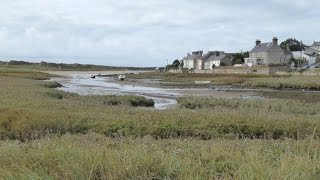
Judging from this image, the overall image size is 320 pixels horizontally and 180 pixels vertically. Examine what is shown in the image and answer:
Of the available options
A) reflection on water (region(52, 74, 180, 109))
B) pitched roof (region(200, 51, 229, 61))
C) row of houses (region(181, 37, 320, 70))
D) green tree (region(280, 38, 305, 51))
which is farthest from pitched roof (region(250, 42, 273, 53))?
reflection on water (region(52, 74, 180, 109))

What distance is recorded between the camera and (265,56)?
136 m

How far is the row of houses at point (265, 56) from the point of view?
13438 centimetres

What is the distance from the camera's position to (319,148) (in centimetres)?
887

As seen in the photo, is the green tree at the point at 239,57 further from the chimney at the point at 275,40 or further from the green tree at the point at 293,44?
the green tree at the point at 293,44

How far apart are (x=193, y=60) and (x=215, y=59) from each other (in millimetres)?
23900

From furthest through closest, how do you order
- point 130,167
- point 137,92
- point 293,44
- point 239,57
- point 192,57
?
point 192,57, point 293,44, point 239,57, point 137,92, point 130,167

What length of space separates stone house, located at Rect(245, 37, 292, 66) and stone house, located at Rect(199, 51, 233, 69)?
13505mm

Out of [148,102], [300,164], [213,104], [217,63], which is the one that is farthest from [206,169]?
[217,63]

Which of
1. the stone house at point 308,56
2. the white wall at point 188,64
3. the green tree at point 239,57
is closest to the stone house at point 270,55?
the stone house at point 308,56

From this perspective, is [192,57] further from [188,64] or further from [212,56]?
[212,56]

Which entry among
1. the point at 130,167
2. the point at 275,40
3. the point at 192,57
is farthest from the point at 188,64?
the point at 130,167

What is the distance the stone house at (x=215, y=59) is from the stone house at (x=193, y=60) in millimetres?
3620

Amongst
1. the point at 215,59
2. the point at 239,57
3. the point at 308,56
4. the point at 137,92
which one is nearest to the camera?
the point at 137,92

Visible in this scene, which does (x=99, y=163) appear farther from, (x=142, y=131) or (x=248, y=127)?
(x=248, y=127)
